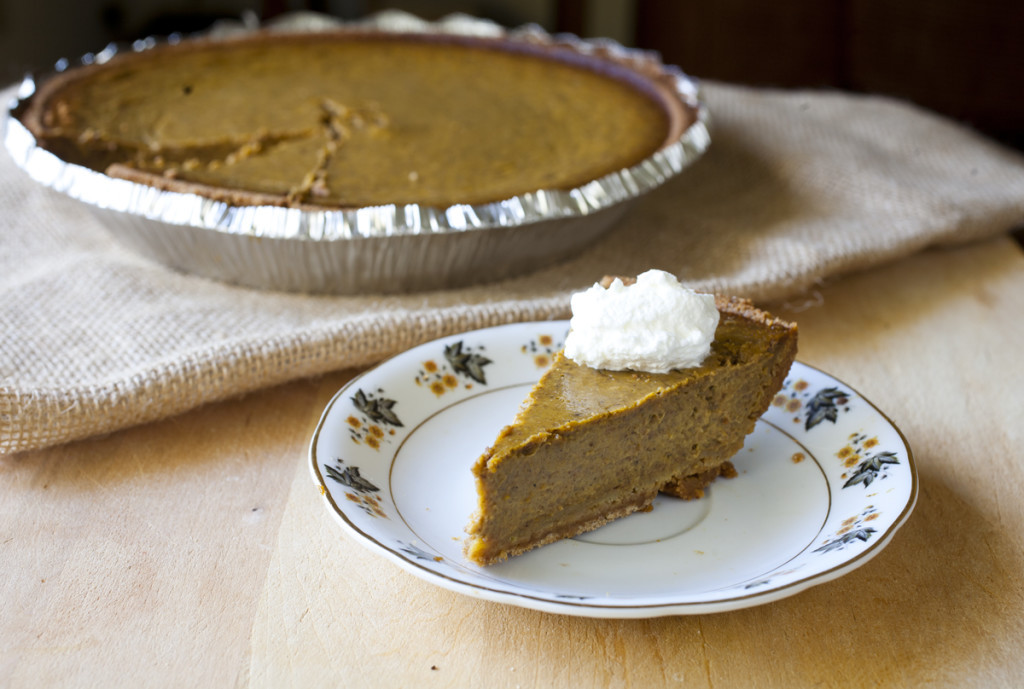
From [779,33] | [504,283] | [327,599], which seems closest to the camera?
[327,599]

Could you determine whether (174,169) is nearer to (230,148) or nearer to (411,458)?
(230,148)

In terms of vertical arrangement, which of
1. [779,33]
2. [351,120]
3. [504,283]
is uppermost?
[351,120]

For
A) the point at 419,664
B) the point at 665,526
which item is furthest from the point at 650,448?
the point at 419,664

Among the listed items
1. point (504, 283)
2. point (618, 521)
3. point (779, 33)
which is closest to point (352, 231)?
point (504, 283)

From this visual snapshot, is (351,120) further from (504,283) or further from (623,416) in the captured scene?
(623,416)

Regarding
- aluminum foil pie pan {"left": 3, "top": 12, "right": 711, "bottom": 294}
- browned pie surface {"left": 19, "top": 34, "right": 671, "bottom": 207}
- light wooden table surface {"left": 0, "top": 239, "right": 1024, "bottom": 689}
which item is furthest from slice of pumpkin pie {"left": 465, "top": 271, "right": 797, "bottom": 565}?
browned pie surface {"left": 19, "top": 34, "right": 671, "bottom": 207}
